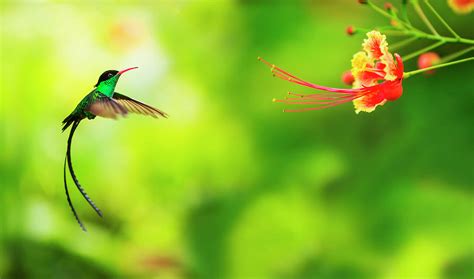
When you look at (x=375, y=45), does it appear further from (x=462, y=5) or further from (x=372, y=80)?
(x=462, y=5)

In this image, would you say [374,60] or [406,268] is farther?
[406,268]

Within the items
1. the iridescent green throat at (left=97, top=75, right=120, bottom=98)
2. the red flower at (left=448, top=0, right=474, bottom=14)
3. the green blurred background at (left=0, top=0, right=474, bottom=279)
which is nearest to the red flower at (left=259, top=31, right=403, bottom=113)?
the red flower at (left=448, top=0, right=474, bottom=14)

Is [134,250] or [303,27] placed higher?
[303,27]

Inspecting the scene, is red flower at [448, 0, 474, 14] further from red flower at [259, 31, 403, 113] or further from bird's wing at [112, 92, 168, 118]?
bird's wing at [112, 92, 168, 118]

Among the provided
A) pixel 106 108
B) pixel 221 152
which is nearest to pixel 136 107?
pixel 106 108

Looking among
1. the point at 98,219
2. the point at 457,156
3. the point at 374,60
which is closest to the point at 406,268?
the point at 457,156

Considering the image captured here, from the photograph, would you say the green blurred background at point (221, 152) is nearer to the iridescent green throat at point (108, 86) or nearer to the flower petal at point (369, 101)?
the iridescent green throat at point (108, 86)

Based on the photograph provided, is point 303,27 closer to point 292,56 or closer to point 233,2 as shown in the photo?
point 292,56

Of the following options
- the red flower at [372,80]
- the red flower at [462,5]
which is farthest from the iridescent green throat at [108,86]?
the red flower at [462,5]
